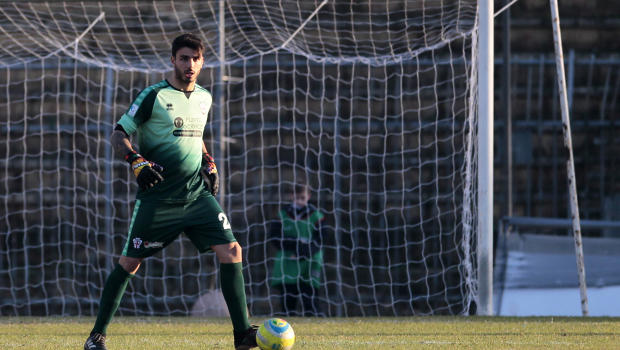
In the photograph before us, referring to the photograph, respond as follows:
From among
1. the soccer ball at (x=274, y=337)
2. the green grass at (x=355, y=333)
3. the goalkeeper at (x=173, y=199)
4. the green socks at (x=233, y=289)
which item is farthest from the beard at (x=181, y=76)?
the green grass at (x=355, y=333)

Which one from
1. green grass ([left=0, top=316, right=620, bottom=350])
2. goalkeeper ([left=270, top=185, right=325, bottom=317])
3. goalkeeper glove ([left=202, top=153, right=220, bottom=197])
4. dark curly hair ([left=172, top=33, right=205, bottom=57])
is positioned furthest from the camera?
goalkeeper ([left=270, top=185, right=325, bottom=317])

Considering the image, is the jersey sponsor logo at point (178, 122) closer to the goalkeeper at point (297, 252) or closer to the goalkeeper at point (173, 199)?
the goalkeeper at point (173, 199)

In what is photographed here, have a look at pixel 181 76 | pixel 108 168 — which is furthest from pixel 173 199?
pixel 108 168

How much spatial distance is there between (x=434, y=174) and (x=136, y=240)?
239 inches

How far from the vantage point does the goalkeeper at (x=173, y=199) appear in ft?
12.8

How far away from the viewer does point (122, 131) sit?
12.7 ft

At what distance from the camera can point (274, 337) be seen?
12.3ft

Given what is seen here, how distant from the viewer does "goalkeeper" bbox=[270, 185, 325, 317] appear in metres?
8.16

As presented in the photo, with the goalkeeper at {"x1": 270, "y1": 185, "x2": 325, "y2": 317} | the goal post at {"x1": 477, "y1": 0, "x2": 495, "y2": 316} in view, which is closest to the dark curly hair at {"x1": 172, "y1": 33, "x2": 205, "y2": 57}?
the goal post at {"x1": 477, "y1": 0, "x2": 495, "y2": 316}

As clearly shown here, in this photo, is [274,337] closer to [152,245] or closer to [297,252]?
[152,245]

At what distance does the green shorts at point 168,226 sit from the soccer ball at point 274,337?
47cm

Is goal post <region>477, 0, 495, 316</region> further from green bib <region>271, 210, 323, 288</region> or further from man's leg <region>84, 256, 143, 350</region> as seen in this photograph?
man's leg <region>84, 256, 143, 350</region>

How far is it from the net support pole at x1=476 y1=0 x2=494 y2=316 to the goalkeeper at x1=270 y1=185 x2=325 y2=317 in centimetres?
223

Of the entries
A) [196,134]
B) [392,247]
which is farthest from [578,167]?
[196,134]
